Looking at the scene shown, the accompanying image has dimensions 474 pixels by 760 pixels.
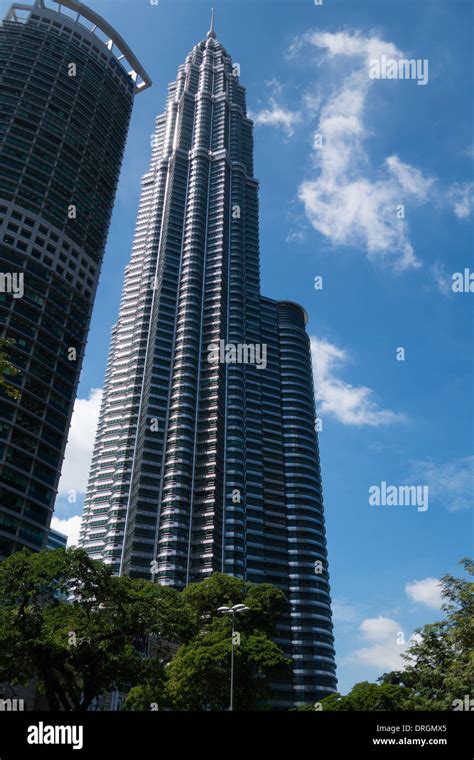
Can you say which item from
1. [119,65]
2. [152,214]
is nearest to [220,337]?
[152,214]

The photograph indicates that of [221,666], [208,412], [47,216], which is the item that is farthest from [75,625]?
[208,412]

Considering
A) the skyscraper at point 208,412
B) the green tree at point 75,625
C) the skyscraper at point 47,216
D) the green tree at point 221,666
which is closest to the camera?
the green tree at point 75,625

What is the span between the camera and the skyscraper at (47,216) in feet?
196

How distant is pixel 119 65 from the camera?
99500mm

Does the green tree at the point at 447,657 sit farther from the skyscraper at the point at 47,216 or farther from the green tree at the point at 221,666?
the skyscraper at the point at 47,216

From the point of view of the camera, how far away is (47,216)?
72.7 meters

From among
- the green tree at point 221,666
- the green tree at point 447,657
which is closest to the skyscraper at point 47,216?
the green tree at point 221,666

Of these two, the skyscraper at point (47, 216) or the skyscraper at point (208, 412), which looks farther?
the skyscraper at point (208, 412)

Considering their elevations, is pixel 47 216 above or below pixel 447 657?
above

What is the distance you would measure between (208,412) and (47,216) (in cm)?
5352

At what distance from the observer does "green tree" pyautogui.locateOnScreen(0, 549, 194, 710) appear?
26.0 meters

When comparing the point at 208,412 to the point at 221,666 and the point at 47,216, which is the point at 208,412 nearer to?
the point at 47,216

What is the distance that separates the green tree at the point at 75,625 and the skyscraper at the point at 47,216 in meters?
29.4

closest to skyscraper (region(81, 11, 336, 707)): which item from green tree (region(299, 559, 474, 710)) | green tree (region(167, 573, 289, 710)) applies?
green tree (region(167, 573, 289, 710))
